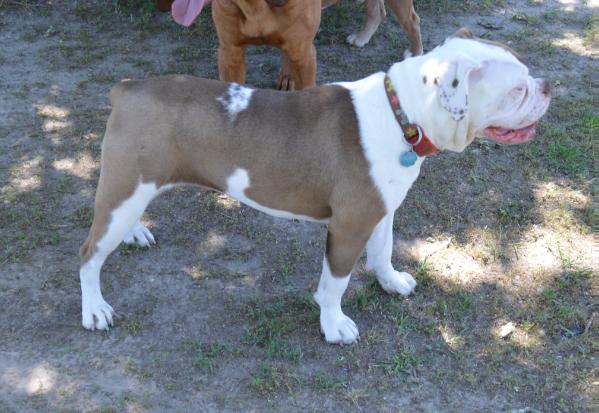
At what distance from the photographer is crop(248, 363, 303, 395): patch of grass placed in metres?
3.56

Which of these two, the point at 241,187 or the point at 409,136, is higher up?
the point at 409,136

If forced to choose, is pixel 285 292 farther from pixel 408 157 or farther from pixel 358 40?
pixel 358 40

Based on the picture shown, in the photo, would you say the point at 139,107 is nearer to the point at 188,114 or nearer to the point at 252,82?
the point at 188,114

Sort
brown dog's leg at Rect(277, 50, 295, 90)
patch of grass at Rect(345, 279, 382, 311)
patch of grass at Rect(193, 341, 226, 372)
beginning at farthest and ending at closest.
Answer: brown dog's leg at Rect(277, 50, 295, 90)
patch of grass at Rect(345, 279, 382, 311)
patch of grass at Rect(193, 341, 226, 372)

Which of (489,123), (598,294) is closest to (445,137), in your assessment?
(489,123)

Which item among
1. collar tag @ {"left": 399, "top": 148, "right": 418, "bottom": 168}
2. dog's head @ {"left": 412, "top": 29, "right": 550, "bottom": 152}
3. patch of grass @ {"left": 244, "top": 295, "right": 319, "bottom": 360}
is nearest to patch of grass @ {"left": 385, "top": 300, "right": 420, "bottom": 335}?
patch of grass @ {"left": 244, "top": 295, "right": 319, "bottom": 360}

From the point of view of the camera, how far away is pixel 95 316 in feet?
12.7

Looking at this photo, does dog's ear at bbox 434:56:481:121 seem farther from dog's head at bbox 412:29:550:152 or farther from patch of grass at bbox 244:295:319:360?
patch of grass at bbox 244:295:319:360

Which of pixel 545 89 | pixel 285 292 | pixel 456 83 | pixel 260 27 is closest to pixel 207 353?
pixel 285 292

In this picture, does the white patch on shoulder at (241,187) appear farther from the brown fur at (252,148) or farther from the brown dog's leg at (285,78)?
the brown dog's leg at (285,78)

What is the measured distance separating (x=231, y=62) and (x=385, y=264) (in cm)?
218

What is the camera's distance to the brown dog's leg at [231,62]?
517cm

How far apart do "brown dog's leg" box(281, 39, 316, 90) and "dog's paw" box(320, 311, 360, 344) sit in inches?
87.8

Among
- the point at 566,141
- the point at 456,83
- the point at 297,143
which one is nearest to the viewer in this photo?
the point at 456,83
